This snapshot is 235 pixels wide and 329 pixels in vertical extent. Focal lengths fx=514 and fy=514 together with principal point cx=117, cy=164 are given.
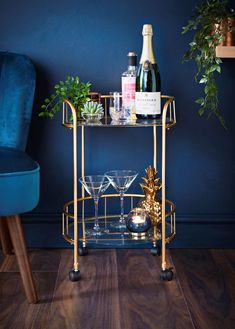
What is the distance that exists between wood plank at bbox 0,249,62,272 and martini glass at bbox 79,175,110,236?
20 cm

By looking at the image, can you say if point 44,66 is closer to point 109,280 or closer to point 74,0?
point 74,0

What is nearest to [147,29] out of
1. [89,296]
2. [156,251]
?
[156,251]

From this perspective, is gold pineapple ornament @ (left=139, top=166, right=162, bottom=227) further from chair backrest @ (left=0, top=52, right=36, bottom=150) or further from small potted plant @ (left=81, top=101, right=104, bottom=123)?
chair backrest @ (left=0, top=52, right=36, bottom=150)

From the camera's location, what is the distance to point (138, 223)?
6.06 ft

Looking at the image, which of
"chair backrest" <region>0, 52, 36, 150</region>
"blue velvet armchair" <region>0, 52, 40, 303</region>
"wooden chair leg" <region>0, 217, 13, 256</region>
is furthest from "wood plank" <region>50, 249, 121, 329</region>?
"chair backrest" <region>0, 52, 36, 150</region>

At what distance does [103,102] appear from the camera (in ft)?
6.72

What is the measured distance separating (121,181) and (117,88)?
0.40 meters

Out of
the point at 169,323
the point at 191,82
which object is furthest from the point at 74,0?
the point at 169,323

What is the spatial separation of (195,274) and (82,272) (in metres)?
0.41

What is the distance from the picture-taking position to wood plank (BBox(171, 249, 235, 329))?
1.53 meters

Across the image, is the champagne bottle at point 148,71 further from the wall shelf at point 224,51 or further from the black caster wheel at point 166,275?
the black caster wheel at point 166,275

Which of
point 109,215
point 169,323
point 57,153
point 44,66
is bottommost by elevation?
point 169,323

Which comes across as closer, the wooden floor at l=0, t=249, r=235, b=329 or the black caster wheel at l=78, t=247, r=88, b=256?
the wooden floor at l=0, t=249, r=235, b=329

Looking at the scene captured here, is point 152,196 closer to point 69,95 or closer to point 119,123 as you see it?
point 119,123
